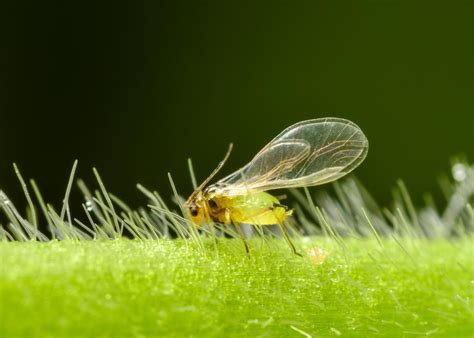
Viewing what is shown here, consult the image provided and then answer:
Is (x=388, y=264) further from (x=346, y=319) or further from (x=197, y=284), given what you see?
(x=197, y=284)

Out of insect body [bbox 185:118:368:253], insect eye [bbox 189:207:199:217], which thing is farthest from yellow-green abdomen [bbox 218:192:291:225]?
insect eye [bbox 189:207:199:217]

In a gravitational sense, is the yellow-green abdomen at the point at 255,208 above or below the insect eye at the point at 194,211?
below

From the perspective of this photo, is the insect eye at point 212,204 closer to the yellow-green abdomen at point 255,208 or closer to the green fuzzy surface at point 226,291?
the yellow-green abdomen at point 255,208

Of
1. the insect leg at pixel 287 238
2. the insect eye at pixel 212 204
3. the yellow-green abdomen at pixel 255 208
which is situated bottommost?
the insect leg at pixel 287 238

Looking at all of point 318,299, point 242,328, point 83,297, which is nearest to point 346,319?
point 318,299

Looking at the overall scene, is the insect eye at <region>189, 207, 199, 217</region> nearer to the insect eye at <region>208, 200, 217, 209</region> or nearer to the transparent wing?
the insect eye at <region>208, 200, 217, 209</region>

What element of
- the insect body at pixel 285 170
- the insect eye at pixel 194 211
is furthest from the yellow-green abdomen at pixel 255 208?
the insect eye at pixel 194 211

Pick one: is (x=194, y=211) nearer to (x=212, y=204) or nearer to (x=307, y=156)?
(x=212, y=204)
